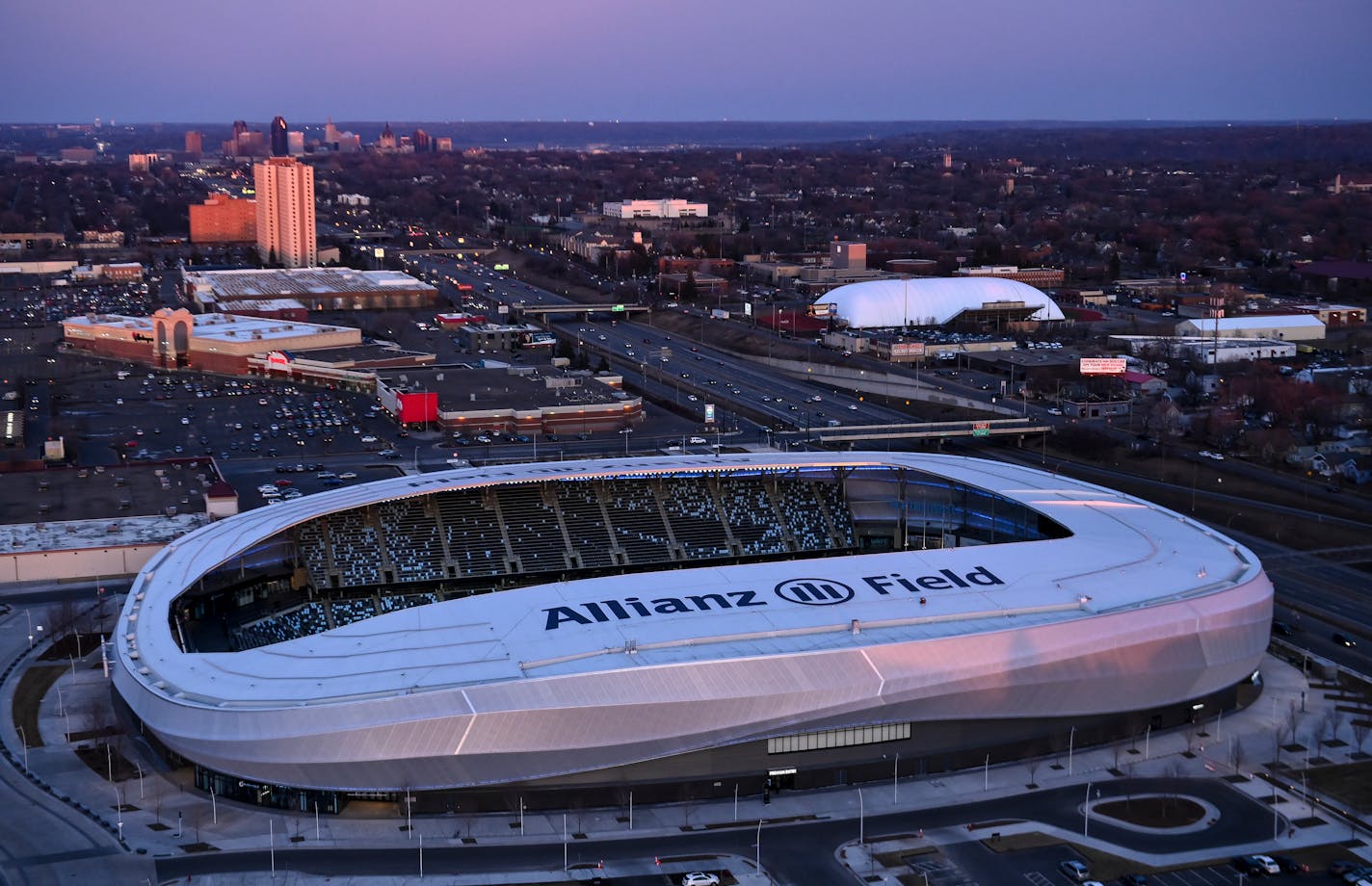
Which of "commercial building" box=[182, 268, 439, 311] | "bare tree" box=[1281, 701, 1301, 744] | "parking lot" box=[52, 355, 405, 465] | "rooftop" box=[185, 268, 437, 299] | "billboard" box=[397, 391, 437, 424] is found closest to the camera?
"bare tree" box=[1281, 701, 1301, 744]

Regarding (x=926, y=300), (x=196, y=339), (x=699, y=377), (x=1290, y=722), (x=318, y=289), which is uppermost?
(x=926, y=300)

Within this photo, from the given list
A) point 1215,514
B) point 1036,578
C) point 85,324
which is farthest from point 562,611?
point 85,324

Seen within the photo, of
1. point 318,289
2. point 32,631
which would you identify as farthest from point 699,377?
point 32,631

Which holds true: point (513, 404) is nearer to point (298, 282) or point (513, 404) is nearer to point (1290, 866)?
point (1290, 866)

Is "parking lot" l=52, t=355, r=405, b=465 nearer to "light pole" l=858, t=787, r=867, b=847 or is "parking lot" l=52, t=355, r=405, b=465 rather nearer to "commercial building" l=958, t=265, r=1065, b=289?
"light pole" l=858, t=787, r=867, b=847

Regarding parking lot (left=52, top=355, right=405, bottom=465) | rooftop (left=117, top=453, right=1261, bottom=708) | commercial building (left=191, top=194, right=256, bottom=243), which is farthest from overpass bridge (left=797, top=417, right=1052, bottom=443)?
commercial building (left=191, top=194, right=256, bottom=243)
